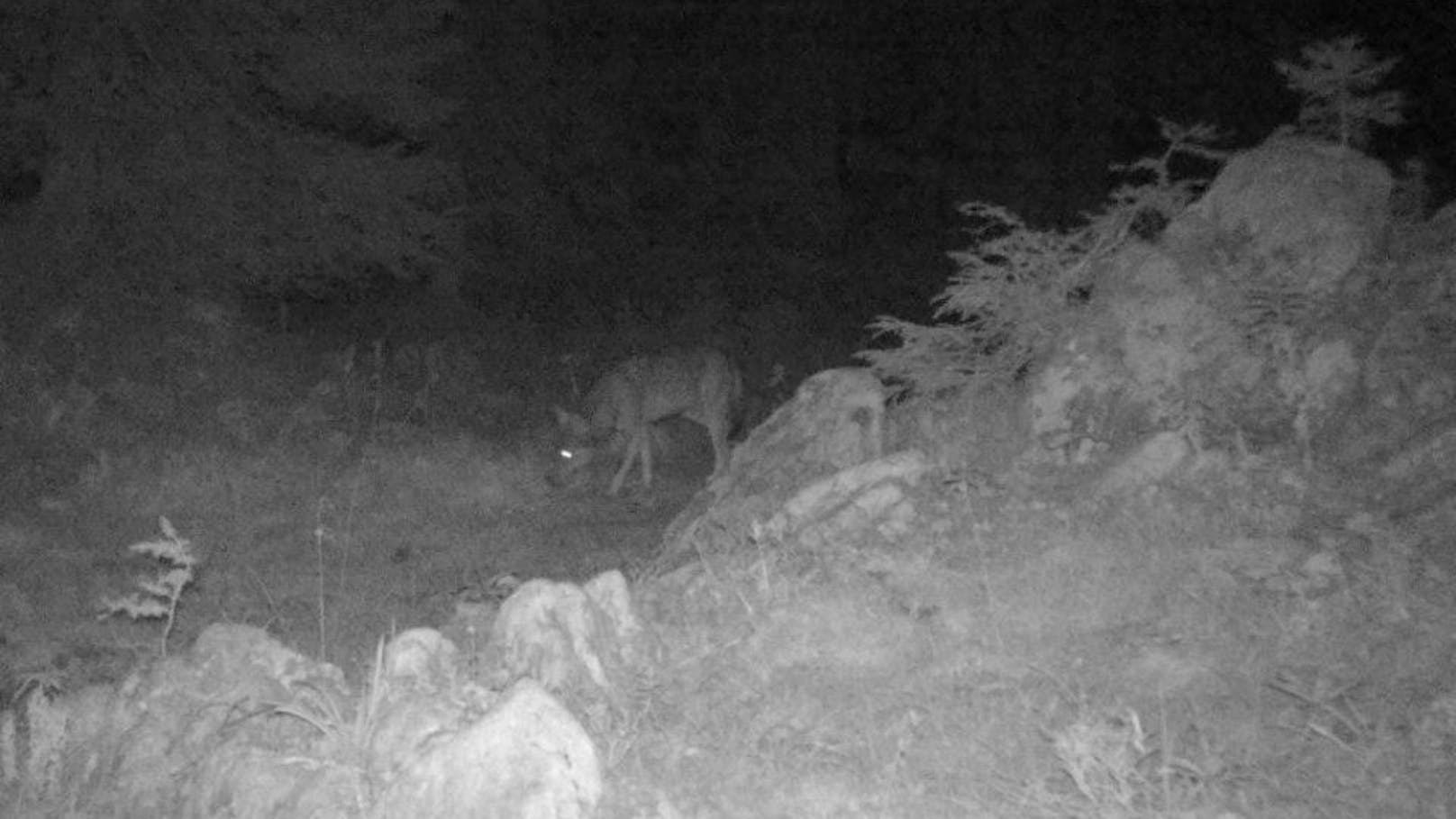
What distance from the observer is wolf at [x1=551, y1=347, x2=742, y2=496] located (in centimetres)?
1495

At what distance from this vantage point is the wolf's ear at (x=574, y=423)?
15.1 m

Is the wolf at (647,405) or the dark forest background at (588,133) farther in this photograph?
the wolf at (647,405)

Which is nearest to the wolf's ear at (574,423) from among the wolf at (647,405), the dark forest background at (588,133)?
the wolf at (647,405)

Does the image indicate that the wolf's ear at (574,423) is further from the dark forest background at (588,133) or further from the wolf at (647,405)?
the dark forest background at (588,133)

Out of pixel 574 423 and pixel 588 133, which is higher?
pixel 588 133

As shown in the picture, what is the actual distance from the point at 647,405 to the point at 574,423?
96 cm

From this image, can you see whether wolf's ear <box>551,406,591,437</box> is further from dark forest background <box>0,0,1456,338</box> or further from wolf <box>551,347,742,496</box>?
dark forest background <box>0,0,1456,338</box>

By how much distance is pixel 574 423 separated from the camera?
15.2 meters

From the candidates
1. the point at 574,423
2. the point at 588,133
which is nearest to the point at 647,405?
the point at 574,423

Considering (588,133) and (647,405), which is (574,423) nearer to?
(647,405)

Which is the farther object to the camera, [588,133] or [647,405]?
[588,133]

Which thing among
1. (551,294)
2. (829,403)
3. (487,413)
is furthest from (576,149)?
(829,403)

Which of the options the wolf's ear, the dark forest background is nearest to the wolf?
the wolf's ear

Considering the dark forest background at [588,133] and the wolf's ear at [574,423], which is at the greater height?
the dark forest background at [588,133]
